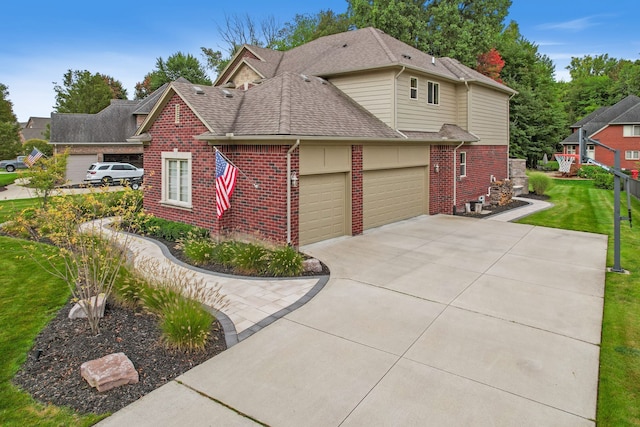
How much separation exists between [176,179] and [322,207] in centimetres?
491

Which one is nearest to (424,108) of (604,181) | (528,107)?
(604,181)

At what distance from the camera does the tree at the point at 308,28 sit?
42375 millimetres

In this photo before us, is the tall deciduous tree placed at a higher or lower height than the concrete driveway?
higher

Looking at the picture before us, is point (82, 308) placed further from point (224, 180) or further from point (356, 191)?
point (356, 191)

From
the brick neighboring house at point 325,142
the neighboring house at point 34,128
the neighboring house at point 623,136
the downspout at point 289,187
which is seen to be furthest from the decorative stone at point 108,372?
the neighboring house at point 34,128

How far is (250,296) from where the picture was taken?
26.2 ft

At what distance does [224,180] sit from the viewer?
36.1ft

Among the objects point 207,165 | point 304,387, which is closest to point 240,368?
point 304,387

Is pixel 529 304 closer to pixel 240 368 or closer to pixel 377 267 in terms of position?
pixel 377 267

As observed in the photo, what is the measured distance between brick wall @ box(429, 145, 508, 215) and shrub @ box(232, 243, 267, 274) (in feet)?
32.1

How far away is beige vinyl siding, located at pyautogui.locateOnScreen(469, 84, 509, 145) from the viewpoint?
19.6 m

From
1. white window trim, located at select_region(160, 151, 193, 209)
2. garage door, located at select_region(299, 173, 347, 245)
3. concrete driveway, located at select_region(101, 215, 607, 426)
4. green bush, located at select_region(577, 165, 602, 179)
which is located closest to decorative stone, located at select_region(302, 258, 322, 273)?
concrete driveway, located at select_region(101, 215, 607, 426)

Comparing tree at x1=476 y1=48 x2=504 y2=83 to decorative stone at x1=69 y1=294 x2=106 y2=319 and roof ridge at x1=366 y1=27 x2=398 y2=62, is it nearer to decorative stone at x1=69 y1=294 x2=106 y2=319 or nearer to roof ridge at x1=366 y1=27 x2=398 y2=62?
roof ridge at x1=366 y1=27 x2=398 y2=62

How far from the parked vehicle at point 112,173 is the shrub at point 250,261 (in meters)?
22.1
